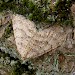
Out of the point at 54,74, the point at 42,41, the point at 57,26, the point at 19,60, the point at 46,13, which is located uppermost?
the point at 46,13

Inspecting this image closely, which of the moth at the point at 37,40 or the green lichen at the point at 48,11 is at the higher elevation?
the green lichen at the point at 48,11

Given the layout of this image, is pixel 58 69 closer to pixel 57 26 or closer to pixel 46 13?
pixel 57 26

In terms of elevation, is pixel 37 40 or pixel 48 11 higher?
pixel 48 11

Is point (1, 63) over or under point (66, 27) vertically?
under

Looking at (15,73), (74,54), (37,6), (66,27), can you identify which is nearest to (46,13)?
(37,6)

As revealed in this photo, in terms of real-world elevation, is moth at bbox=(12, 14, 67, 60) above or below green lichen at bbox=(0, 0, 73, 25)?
below

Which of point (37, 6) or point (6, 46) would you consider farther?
point (6, 46)
